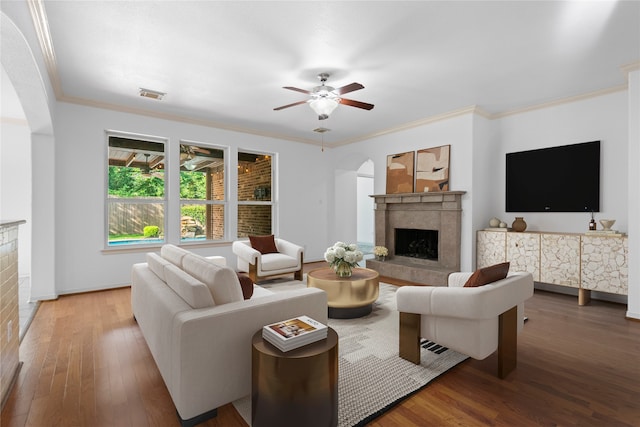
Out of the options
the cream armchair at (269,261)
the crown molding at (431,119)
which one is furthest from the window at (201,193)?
the crown molding at (431,119)

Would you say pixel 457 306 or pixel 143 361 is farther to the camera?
pixel 143 361

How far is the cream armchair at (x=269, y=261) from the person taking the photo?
479 cm

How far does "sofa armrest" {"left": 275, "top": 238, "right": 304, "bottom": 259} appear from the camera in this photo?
5.23 m

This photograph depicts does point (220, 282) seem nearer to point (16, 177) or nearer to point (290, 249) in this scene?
point (290, 249)

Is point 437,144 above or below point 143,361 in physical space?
above

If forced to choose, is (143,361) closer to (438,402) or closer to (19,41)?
(438,402)

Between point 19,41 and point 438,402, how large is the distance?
374cm

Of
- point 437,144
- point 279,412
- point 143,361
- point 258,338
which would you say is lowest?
point 143,361

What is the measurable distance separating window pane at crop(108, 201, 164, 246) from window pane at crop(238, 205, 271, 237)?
4.71ft

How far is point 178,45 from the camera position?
3055 mm

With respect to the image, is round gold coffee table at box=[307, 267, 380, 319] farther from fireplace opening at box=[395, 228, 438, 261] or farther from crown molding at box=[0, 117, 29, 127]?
crown molding at box=[0, 117, 29, 127]

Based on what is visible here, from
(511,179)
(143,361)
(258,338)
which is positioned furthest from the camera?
(511,179)

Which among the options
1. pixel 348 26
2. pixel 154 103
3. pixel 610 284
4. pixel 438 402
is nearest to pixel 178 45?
pixel 348 26

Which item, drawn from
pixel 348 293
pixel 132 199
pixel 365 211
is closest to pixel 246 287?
pixel 348 293
